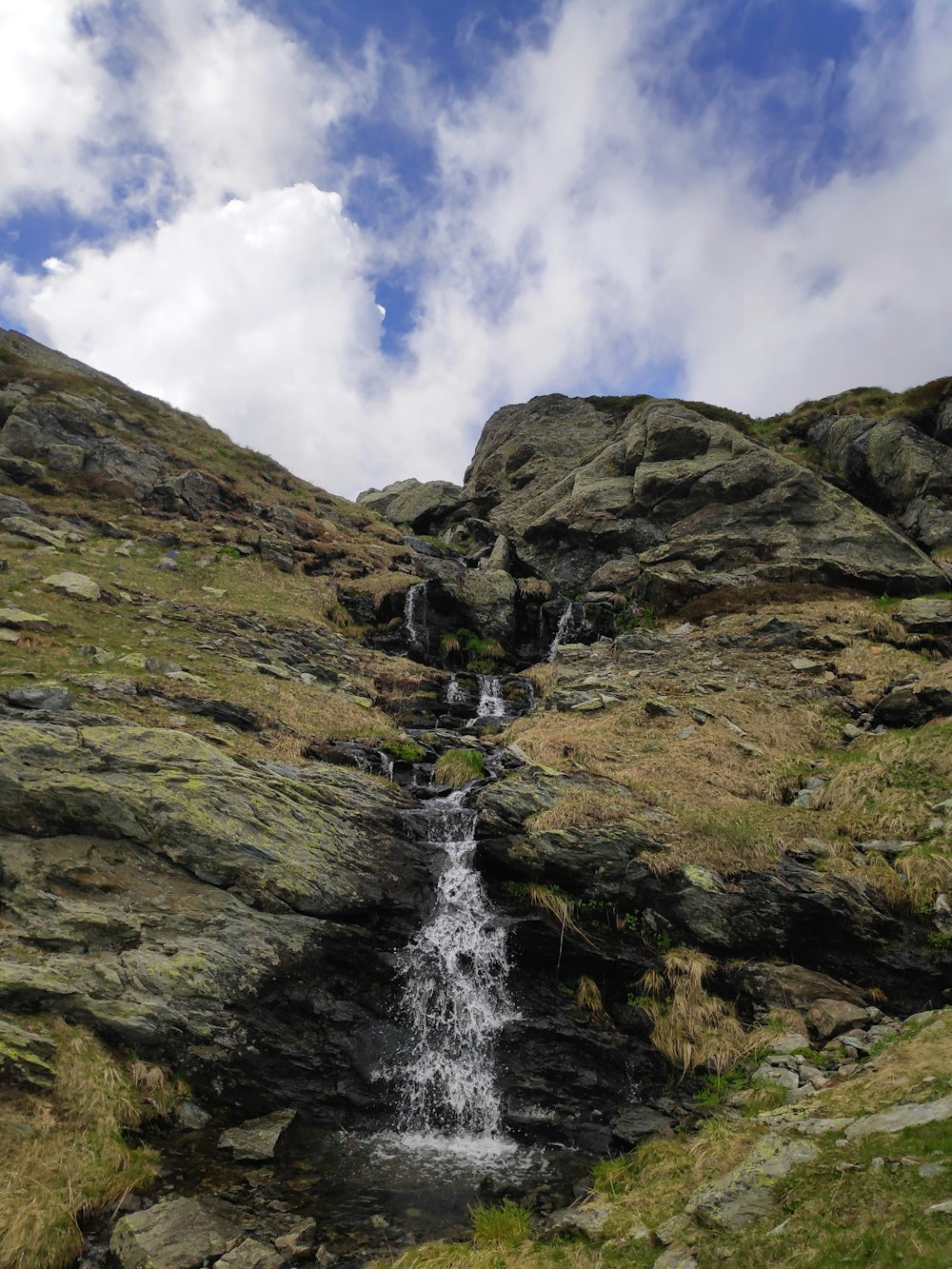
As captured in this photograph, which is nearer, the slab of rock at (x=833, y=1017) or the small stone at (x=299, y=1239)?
the small stone at (x=299, y=1239)

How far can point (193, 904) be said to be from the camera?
10.5 meters

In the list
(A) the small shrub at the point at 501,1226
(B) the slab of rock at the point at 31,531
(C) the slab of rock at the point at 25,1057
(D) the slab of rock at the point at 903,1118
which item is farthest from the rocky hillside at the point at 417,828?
(D) the slab of rock at the point at 903,1118

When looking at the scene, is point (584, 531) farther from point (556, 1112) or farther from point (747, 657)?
point (556, 1112)

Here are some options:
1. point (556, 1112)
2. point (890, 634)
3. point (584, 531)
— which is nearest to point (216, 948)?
point (556, 1112)

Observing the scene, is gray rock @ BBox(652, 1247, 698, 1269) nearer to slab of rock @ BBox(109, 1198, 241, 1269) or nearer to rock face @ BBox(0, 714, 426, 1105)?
slab of rock @ BBox(109, 1198, 241, 1269)

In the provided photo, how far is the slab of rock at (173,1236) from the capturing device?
20.7 ft

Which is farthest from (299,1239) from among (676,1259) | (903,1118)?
(903,1118)

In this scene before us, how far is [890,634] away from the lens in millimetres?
22000

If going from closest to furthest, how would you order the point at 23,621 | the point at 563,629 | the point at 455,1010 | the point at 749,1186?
the point at 749,1186 → the point at 455,1010 → the point at 23,621 → the point at 563,629

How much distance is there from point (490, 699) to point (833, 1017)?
55.6 ft

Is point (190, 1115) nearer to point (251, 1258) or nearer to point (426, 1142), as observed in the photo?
point (251, 1258)

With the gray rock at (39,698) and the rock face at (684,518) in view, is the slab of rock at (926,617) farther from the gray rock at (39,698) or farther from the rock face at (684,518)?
the gray rock at (39,698)

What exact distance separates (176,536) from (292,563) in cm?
558

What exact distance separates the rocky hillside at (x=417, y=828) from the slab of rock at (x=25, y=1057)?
0.11 ft
